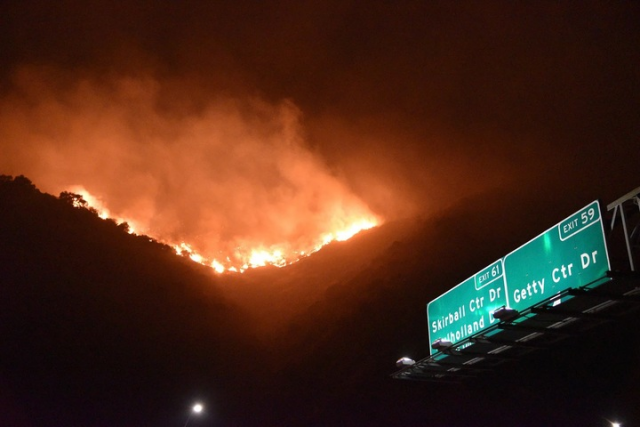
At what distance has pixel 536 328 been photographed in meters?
10.4

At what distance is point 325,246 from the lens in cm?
9256

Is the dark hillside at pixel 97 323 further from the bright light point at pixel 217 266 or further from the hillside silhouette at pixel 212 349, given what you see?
the bright light point at pixel 217 266

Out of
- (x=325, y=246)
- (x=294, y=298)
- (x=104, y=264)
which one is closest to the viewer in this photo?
(x=104, y=264)

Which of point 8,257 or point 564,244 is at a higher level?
point 8,257

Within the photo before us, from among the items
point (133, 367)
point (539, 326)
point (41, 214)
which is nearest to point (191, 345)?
point (133, 367)

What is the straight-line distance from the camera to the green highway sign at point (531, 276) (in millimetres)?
8773

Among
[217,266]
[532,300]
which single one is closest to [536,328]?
[532,300]

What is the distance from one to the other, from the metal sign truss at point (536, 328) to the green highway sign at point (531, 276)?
25 centimetres

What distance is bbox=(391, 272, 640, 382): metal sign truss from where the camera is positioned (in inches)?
341

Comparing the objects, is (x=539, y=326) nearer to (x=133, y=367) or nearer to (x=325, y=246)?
(x=133, y=367)

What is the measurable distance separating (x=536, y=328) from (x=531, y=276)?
1251 mm

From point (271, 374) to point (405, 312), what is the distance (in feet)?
61.3

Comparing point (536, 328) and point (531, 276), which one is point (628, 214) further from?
point (536, 328)

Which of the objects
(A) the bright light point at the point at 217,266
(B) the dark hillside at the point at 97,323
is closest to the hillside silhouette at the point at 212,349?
(B) the dark hillside at the point at 97,323
